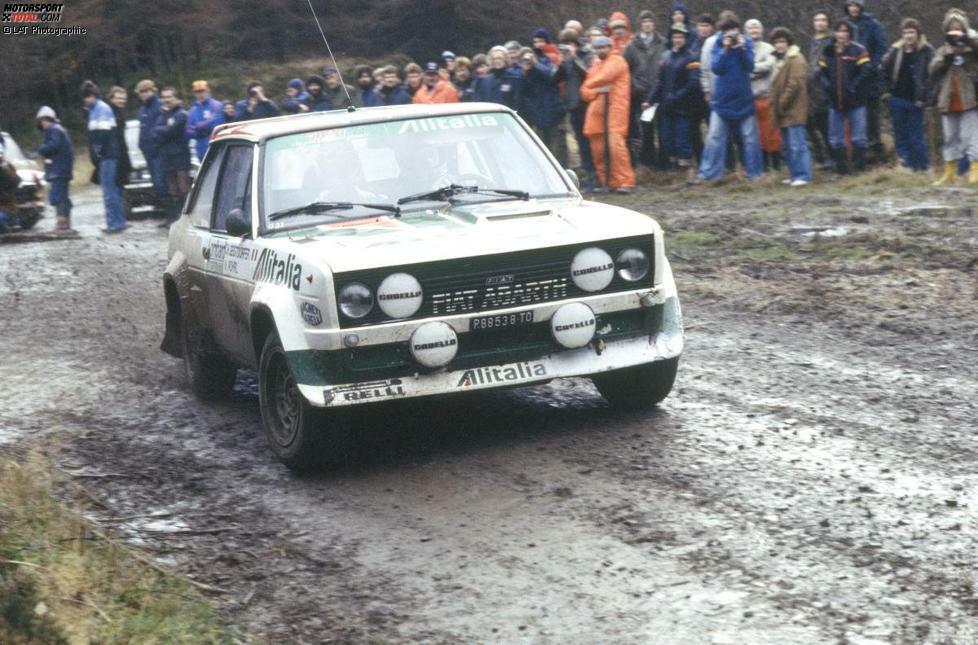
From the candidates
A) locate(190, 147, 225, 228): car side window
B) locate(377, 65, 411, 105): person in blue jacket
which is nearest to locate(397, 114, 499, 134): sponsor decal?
locate(190, 147, 225, 228): car side window

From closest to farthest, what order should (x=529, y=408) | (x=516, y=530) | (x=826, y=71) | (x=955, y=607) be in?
(x=955, y=607)
(x=516, y=530)
(x=529, y=408)
(x=826, y=71)

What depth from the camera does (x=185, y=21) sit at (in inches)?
2119

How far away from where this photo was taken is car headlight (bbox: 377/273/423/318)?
657 centimetres

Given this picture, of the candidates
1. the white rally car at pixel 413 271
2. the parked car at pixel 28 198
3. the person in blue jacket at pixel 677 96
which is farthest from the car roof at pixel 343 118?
the parked car at pixel 28 198

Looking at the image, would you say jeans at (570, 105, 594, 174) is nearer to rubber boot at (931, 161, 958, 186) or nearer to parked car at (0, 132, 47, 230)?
rubber boot at (931, 161, 958, 186)

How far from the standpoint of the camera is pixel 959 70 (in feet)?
49.8

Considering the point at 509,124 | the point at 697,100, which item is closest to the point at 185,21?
the point at 697,100

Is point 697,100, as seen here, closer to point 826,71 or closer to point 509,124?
point 826,71

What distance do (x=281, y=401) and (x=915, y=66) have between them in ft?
35.8

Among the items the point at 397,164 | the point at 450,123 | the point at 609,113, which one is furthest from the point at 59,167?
the point at 397,164

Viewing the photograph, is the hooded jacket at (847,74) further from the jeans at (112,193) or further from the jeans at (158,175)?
the jeans at (112,193)

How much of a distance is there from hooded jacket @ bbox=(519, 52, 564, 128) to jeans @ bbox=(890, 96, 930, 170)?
464 cm

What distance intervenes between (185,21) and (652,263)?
A: 49.4 m

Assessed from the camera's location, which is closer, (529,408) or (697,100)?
(529,408)
